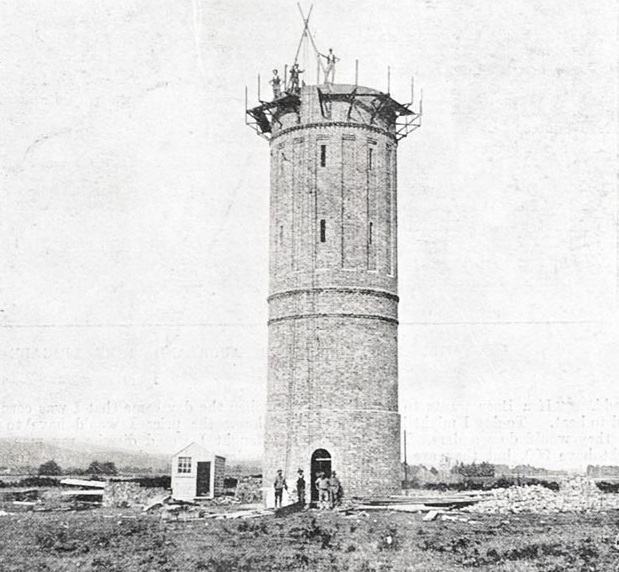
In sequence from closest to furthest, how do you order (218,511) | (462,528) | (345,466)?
(462,528), (218,511), (345,466)

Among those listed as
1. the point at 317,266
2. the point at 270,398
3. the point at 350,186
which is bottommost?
the point at 270,398

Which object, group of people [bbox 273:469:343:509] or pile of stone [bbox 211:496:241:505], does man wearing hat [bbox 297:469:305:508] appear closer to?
group of people [bbox 273:469:343:509]

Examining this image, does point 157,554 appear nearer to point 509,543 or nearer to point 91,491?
point 509,543

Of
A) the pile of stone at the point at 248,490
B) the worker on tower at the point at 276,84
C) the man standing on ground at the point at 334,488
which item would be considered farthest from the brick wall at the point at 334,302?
the pile of stone at the point at 248,490

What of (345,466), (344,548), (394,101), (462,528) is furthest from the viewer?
(394,101)

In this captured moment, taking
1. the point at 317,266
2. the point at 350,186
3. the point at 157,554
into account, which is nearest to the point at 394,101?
Answer: the point at 350,186

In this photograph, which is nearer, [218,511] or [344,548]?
[344,548]

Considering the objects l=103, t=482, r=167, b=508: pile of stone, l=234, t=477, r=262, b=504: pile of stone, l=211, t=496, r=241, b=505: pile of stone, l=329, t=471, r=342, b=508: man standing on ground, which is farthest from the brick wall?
l=103, t=482, r=167, b=508: pile of stone
